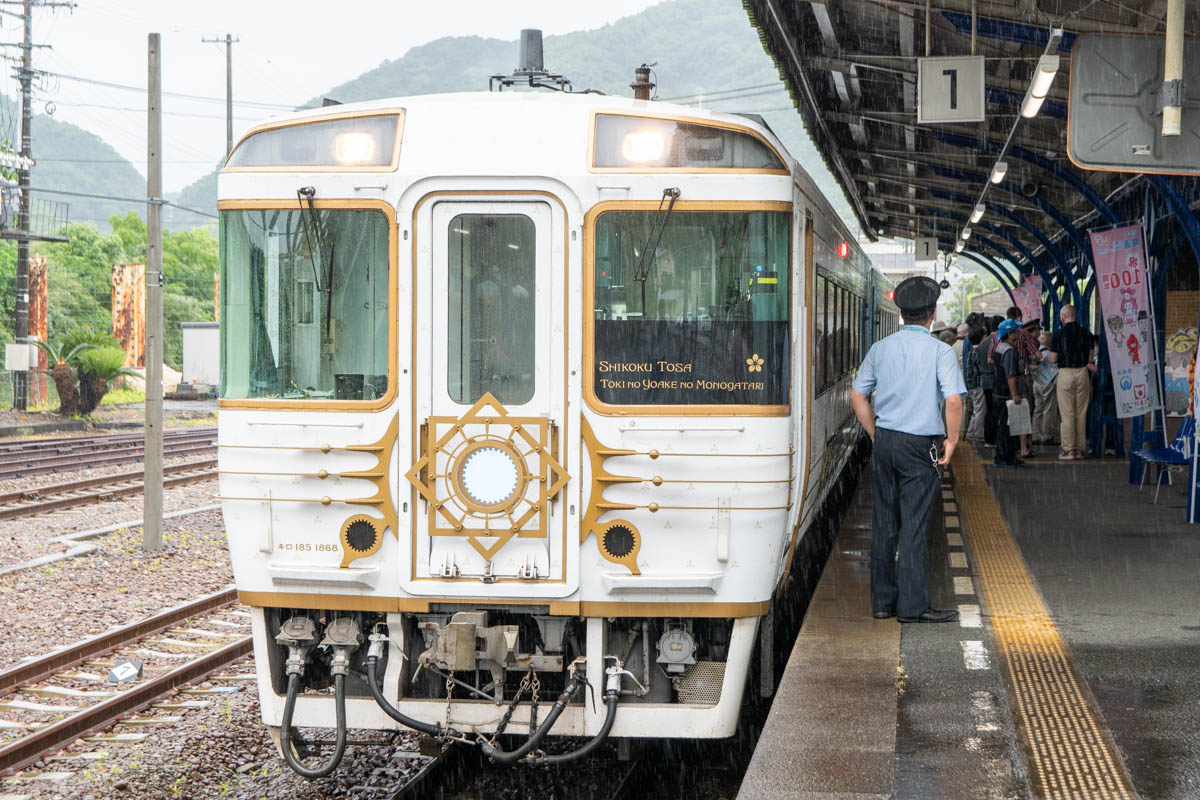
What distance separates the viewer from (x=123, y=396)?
36.8 meters

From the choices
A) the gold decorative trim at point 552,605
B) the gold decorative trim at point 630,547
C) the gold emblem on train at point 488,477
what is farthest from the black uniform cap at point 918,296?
the gold emblem on train at point 488,477

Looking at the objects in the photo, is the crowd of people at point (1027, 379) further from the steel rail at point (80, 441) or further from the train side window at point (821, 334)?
the steel rail at point (80, 441)

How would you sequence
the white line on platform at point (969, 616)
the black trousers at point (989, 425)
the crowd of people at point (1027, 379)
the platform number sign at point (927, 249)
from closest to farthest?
the white line on platform at point (969, 616)
the crowd of people at point (1027, 379)
the black trousers at point (989, 425)
the platform number sign at point (927, 249)

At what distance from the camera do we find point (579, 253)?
5.31 meters

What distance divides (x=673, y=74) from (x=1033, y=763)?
622 feet

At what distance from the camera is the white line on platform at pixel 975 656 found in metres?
6.09

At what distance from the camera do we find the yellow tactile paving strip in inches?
181

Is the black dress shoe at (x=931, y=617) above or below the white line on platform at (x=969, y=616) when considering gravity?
above

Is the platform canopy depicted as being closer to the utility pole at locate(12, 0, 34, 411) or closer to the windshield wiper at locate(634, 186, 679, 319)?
the windshield wiper at locate(634, 186, 679, 319)

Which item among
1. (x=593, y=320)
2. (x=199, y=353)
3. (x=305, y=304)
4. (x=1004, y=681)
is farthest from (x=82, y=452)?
(x=199, y=353)

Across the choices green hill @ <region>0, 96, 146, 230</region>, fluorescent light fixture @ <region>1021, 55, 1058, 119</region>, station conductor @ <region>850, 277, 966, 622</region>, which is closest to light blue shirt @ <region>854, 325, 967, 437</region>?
station conductor @ <region>850, 277, 966, 622</region>

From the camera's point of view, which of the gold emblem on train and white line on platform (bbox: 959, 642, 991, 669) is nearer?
the gold emblem on train

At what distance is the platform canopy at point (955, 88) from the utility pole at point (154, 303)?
19.5ft

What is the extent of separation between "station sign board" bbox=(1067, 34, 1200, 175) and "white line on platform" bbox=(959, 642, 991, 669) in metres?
2.35
